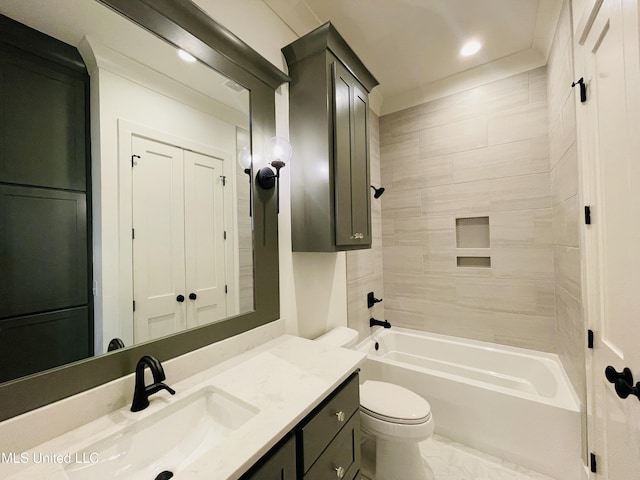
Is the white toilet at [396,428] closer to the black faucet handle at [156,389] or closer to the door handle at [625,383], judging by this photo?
the door handle at [625,383]

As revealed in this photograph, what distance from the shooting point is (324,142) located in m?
1.45

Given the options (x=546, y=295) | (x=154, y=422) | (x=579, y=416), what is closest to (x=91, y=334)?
(x=154, y=422)

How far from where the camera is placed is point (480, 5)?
164 cm

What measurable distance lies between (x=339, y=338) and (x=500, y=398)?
3.52ft

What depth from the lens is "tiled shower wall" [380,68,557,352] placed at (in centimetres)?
209

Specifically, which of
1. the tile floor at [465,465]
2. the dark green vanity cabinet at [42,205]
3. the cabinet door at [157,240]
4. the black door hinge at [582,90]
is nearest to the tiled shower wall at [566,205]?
the black door hinge at [582,90]

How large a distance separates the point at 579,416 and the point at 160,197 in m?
2.39

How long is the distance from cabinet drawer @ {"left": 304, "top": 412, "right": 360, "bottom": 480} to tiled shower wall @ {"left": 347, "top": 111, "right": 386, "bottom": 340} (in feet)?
3.58

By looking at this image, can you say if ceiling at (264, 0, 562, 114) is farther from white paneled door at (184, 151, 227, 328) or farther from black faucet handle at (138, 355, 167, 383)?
black faucet handle at (138, 355, 167, 383)

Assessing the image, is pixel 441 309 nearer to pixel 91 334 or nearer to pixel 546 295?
pixel 546 295

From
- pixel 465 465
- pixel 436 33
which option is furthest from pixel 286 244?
pixel 436 33

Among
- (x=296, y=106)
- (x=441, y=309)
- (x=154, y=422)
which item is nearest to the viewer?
(x=154, y=422)

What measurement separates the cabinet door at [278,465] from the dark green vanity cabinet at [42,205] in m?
0.63

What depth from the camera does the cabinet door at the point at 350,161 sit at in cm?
147
